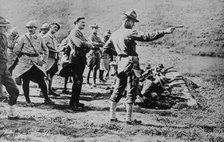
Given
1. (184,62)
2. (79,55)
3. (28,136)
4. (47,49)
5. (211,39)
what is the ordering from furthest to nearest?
(184,62) < (211,39) < (47,49) < (79,55) < (28,136)

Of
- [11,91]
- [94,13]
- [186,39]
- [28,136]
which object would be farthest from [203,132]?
[94,13]

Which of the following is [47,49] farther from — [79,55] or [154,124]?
[154,124]

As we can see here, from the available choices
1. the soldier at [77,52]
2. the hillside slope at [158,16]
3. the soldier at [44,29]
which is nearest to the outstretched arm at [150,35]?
the soldier at [77,52]

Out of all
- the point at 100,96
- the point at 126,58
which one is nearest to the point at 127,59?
the point at 126,58

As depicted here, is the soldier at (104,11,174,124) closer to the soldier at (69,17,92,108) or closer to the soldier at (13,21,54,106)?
the soldier at (69,17,92,108)

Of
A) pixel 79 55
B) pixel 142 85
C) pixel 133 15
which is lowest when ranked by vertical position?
pixel 142 85

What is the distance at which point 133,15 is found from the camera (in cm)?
482

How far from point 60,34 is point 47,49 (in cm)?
911

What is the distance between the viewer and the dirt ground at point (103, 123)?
4.12m

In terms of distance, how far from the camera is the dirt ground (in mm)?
4121

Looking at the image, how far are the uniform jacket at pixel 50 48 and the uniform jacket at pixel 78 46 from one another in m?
1.19

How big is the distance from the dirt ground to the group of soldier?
0.29 meters

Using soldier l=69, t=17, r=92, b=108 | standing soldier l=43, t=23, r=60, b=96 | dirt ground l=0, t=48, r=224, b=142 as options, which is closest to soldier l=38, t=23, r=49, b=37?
standing soldier l=43, t=23, r=60, b=96

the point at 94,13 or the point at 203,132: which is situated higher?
the point at 94,13
